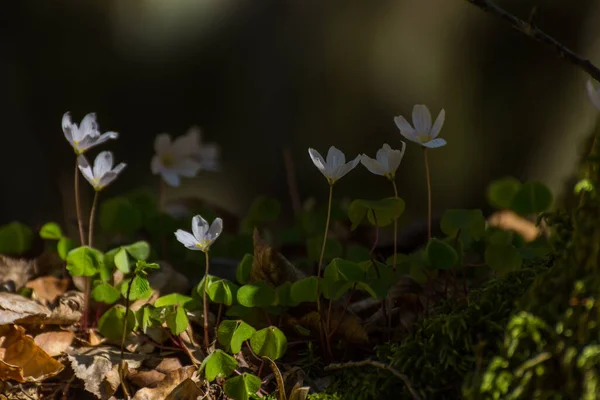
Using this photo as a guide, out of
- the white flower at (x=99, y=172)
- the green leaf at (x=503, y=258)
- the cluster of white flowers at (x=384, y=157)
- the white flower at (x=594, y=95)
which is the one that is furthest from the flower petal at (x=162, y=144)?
the white flower at (x=594, y=95)

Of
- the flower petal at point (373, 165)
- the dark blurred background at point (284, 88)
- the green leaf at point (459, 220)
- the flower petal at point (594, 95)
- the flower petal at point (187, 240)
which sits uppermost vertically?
the flower petal at point (594, 95)

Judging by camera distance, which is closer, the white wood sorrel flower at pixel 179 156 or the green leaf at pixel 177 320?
the green leaf at pixel 177 320

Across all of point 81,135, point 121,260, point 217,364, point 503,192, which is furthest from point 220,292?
point 503,192

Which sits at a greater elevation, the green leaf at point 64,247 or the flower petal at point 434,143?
the flower petal at point 434,143

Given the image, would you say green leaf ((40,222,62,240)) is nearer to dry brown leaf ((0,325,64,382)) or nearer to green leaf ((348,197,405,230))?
dry brown leaf ((0,325,64,382))

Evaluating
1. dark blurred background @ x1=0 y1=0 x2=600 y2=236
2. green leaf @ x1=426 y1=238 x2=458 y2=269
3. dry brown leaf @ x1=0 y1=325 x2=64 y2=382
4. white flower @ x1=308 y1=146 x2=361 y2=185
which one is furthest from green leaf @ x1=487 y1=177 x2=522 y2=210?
dark blurred background @ x1=0 y1=0 x2=600 y2=236

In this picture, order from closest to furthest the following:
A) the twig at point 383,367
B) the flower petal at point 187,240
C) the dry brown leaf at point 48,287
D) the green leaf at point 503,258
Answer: the twig at point 383,367
the flower petal at point 187,240
the green leaf at point 503,258
the dry brown leaf at point 48,287

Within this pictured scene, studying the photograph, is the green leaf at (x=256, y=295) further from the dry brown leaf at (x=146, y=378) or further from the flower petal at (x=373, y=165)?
the flower petal at (x=373, y=165)
